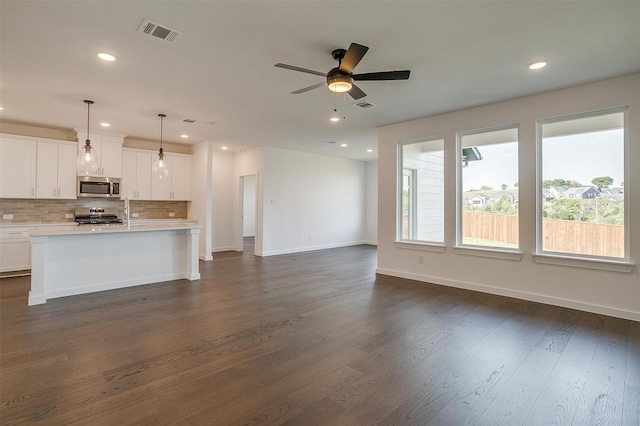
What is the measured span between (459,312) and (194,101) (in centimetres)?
462

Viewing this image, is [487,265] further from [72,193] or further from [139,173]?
[72,193]

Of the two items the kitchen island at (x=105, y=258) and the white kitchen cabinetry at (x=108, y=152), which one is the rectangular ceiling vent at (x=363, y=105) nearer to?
Answer: the kitchen island at (x=105, y=258)

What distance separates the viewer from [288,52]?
3.17 meters

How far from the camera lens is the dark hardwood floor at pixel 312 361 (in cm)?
201

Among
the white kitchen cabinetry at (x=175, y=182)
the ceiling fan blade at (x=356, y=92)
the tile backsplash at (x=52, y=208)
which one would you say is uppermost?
the ceiling fan blade at (x=356, y=92)

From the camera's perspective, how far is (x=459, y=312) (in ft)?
12.7

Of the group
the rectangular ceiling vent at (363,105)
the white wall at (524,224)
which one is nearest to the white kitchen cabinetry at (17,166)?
the rectangular ceiling vent at (363,105)

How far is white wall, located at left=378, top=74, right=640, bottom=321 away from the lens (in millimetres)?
3676

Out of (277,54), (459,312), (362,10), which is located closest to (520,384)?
(459,312)

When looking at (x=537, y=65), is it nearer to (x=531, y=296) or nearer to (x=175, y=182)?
(x=531, y=296)

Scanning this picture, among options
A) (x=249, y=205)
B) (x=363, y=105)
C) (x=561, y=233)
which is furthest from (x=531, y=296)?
(x=249, y=205)

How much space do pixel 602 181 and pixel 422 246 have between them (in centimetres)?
251

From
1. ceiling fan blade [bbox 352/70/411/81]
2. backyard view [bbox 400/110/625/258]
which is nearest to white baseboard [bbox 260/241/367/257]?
backyard view [bbox 400/110/625/258]

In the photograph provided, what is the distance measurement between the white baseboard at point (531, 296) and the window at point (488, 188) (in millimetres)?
640
